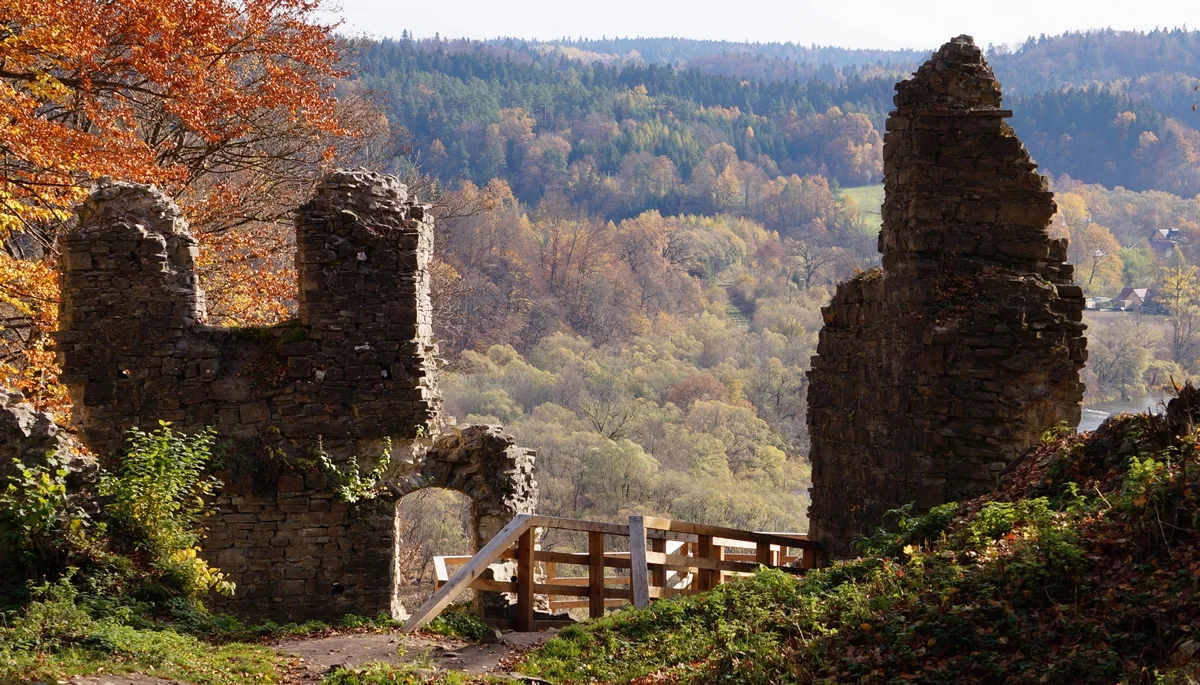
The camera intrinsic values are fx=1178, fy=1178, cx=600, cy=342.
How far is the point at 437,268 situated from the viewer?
30.8 m

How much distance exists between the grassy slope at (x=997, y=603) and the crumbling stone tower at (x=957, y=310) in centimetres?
200

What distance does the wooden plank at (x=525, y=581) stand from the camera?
1068 cm

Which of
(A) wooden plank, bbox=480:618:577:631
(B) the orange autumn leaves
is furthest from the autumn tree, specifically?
(A) wooden plank, bbox=480:618:577:631

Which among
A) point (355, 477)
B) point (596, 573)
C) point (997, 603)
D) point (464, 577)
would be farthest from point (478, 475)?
point (997, 603)

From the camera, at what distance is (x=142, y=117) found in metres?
20.7

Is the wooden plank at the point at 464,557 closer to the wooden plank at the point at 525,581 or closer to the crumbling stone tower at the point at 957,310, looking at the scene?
the wooden plank at the point at 525,581

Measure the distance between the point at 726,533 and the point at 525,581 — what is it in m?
2.09

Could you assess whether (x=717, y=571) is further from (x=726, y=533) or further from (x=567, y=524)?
(x=567, y=524)

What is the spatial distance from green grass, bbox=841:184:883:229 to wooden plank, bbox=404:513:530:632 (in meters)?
70.0

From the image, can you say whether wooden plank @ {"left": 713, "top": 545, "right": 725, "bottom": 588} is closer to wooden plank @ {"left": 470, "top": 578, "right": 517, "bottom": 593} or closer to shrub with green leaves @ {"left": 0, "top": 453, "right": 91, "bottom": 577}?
wooden plank @ {"left": 470, "top": 578, "right": 517, "bottom": 593}

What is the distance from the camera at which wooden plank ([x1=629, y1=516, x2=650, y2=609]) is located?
10.1 metres

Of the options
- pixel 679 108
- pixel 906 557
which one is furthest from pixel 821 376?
pixel 679 108

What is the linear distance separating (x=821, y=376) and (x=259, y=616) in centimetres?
678

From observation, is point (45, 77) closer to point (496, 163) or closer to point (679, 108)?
point (496, 163)
